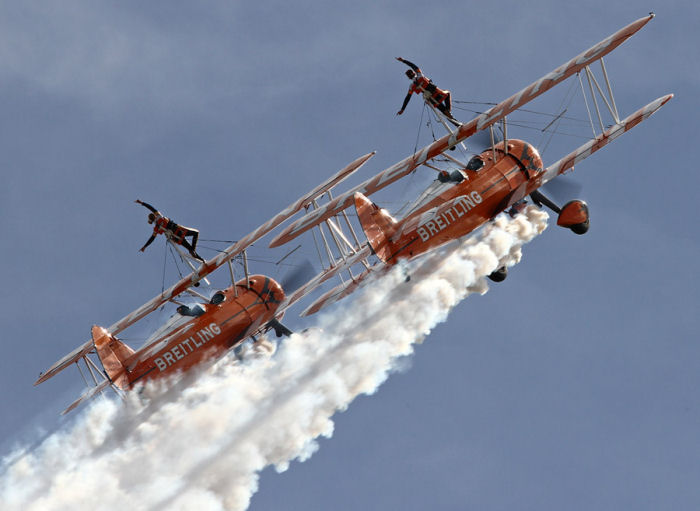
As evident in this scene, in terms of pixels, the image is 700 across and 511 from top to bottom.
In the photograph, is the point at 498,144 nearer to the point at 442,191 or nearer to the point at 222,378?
the point at 442,191

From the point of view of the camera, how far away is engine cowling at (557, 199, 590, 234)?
48.0 meters

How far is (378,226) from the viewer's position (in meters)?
47.3

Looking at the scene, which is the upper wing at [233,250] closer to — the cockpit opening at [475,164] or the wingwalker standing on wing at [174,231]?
the wingwalker standing on wing at [174,231]

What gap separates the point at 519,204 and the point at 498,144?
1.90 m

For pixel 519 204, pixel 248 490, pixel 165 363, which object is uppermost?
pixel 165 363

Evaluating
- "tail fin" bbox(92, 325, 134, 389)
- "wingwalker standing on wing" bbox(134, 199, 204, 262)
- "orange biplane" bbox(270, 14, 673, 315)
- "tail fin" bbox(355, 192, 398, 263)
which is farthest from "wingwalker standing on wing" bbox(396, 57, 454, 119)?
"tail fin" bbox(92, 325, 134, 389)

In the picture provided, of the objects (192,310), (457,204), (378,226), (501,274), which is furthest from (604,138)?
(192,310)

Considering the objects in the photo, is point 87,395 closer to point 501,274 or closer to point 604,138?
point 501,274

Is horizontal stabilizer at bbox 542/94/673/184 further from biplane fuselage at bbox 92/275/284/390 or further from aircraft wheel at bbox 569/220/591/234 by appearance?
biplane fuselage at bbox 92/275/284/390

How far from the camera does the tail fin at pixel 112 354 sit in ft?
173

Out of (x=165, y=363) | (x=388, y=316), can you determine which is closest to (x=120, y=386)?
(x=165, y=363)

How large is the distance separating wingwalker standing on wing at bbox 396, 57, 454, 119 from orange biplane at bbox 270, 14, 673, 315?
0.73 metres

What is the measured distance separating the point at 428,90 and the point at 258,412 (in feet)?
36.7

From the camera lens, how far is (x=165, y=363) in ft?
171
